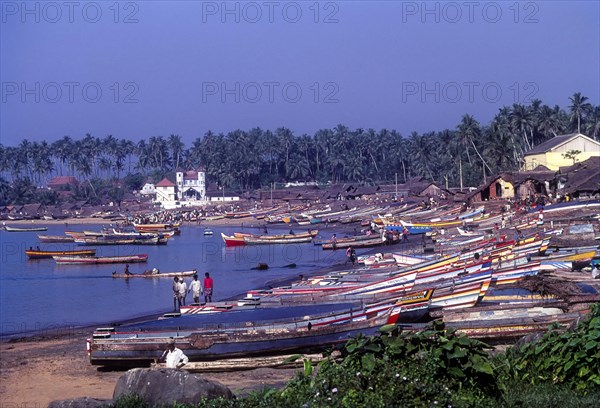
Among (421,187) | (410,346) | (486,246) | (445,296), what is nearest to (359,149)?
(421,187)

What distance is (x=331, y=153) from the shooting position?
13650cm

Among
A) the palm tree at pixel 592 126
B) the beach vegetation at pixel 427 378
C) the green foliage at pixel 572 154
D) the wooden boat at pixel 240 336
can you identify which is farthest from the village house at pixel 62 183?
the beach vegetation at pixel 427 378

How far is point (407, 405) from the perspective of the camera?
716 cm

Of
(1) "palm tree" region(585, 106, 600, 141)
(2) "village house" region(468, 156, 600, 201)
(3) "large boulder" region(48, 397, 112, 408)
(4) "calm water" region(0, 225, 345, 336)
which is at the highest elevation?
Result: (1) "palm tree" region(585, 106, 600, 141)

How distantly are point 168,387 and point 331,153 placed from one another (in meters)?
128

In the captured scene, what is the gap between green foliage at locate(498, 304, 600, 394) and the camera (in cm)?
842

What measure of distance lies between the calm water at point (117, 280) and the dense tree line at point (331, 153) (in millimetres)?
21198

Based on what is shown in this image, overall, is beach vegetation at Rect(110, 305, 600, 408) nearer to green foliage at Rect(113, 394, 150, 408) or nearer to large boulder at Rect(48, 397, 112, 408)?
green foliage at Rect(113, 394, 150, 408)

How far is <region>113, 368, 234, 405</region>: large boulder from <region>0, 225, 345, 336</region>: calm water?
859 inches

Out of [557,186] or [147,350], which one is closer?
[147,350]

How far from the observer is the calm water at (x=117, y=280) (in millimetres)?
A: 33344

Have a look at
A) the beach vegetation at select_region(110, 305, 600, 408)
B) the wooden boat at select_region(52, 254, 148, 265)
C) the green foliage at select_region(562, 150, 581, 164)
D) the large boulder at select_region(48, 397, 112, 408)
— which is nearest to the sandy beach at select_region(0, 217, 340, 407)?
the large boulder at select_region(48, 397, 112, 408)

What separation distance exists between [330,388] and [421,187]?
84.2 metres

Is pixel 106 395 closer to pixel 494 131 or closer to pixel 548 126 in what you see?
pixel 494 131
